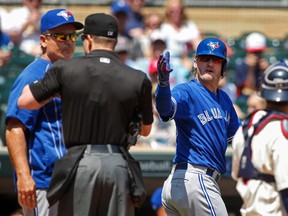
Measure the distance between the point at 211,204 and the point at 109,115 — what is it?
1033 millimetres

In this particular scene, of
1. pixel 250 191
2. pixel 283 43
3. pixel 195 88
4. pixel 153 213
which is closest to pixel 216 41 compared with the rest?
pixel 195 88

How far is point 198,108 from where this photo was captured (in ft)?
18.0

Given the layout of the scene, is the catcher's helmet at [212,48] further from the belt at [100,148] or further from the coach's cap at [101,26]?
the belt at [100,148]

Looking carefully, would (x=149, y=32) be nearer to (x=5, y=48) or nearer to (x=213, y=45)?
(x=5, y=48)

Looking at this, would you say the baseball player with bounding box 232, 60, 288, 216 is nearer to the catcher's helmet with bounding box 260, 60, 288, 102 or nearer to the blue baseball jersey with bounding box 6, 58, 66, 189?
the catcher's helmet with bounding box 260, 60, 288, 102

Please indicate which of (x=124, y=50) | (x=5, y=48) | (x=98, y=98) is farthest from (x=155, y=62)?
(x=98, y=98)

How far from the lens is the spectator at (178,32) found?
1098cm

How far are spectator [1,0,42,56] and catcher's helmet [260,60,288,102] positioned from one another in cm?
604

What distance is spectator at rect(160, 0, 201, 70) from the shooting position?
36.0 feet

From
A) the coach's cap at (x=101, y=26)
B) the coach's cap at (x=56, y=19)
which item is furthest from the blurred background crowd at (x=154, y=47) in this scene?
the coach's cap at (x=101, y=26)

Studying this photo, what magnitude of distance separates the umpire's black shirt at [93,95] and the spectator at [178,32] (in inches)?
237

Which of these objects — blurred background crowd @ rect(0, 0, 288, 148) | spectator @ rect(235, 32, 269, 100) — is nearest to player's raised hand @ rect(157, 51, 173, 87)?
blurred background crowd @ rect(0, 0, 288, 148)

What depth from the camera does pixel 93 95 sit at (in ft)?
15.9

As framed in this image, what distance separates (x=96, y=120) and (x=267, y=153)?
103 centimetres
